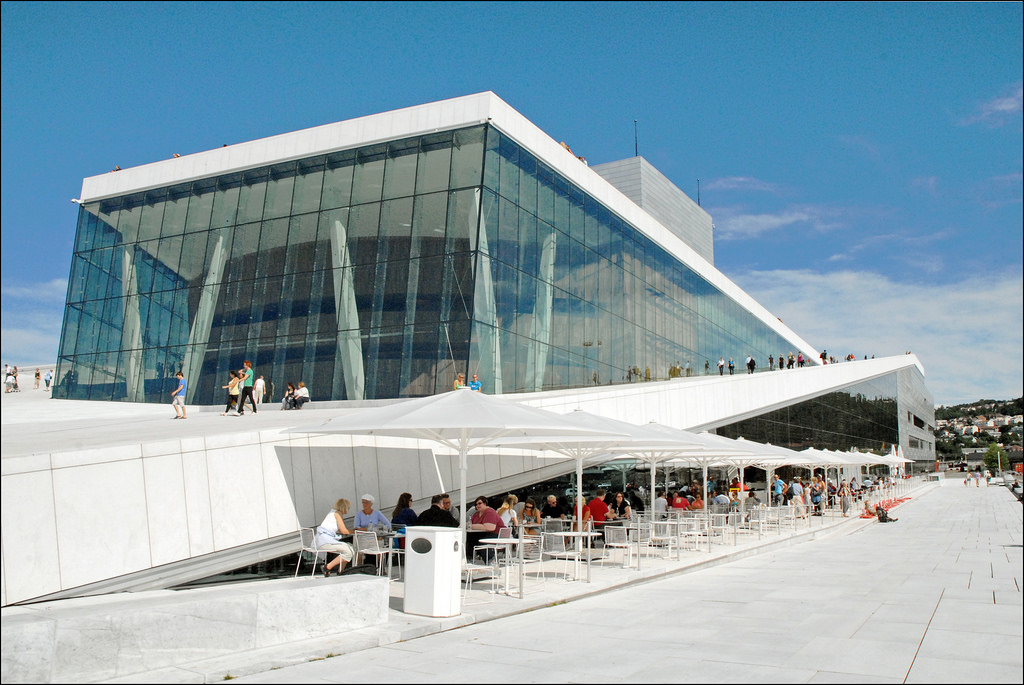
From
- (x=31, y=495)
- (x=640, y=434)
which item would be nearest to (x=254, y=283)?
(x=640, y=434)

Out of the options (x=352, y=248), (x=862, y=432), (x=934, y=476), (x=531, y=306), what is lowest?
(x=934, y=476)

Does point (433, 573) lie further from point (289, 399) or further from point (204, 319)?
point (204, 319)

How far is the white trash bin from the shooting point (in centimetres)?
915

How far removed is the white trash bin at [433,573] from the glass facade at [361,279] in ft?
46.9

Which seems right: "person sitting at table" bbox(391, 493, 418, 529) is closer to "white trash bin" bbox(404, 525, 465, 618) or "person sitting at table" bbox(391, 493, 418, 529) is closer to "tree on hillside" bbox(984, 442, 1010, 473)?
"white trash bin" bbox(404, 525, 465, 618)

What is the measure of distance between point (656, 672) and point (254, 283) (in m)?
24.8

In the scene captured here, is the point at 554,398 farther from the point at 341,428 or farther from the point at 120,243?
the point at 120,243

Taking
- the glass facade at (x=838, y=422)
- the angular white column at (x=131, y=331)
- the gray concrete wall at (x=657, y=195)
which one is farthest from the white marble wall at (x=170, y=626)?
the gray concrete wall at (x=657, y=195)

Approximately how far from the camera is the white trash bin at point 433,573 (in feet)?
30.0

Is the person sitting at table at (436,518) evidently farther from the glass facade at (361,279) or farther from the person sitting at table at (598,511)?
the glass facade at (361,279)

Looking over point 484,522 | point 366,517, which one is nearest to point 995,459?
point 484,522

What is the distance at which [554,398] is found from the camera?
783 inches

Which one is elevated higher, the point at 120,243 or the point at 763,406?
the point at 120,243

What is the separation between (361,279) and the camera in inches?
1033
